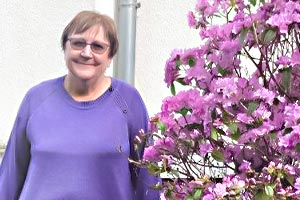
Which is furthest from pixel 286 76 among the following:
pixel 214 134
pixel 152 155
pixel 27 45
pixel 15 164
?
pixel 27 45

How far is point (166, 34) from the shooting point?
3.94 m

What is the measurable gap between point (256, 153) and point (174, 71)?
1.16ft

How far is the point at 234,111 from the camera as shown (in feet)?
5.41

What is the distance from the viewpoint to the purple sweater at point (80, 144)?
220cm

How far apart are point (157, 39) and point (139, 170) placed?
1776mm

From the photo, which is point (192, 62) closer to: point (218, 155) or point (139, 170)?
point (218, 155)

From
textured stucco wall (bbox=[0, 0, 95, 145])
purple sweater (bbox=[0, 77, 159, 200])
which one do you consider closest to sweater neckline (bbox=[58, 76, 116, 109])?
purple sweater (bbox=[0, 77, 159, 200])

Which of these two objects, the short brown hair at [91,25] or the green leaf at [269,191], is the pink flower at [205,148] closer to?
the green leaf at [269,191]

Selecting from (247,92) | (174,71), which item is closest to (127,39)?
(174,71)

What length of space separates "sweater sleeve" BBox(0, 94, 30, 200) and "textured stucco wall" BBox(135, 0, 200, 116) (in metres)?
1.58

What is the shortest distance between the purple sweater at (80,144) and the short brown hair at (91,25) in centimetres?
17

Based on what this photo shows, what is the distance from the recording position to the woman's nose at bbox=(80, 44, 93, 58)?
221 cm

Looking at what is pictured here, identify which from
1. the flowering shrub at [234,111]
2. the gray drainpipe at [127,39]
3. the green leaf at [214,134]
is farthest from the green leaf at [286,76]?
the gray drainpipe at [127,39]

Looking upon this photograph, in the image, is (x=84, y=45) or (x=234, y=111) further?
(x=84, y=45)
